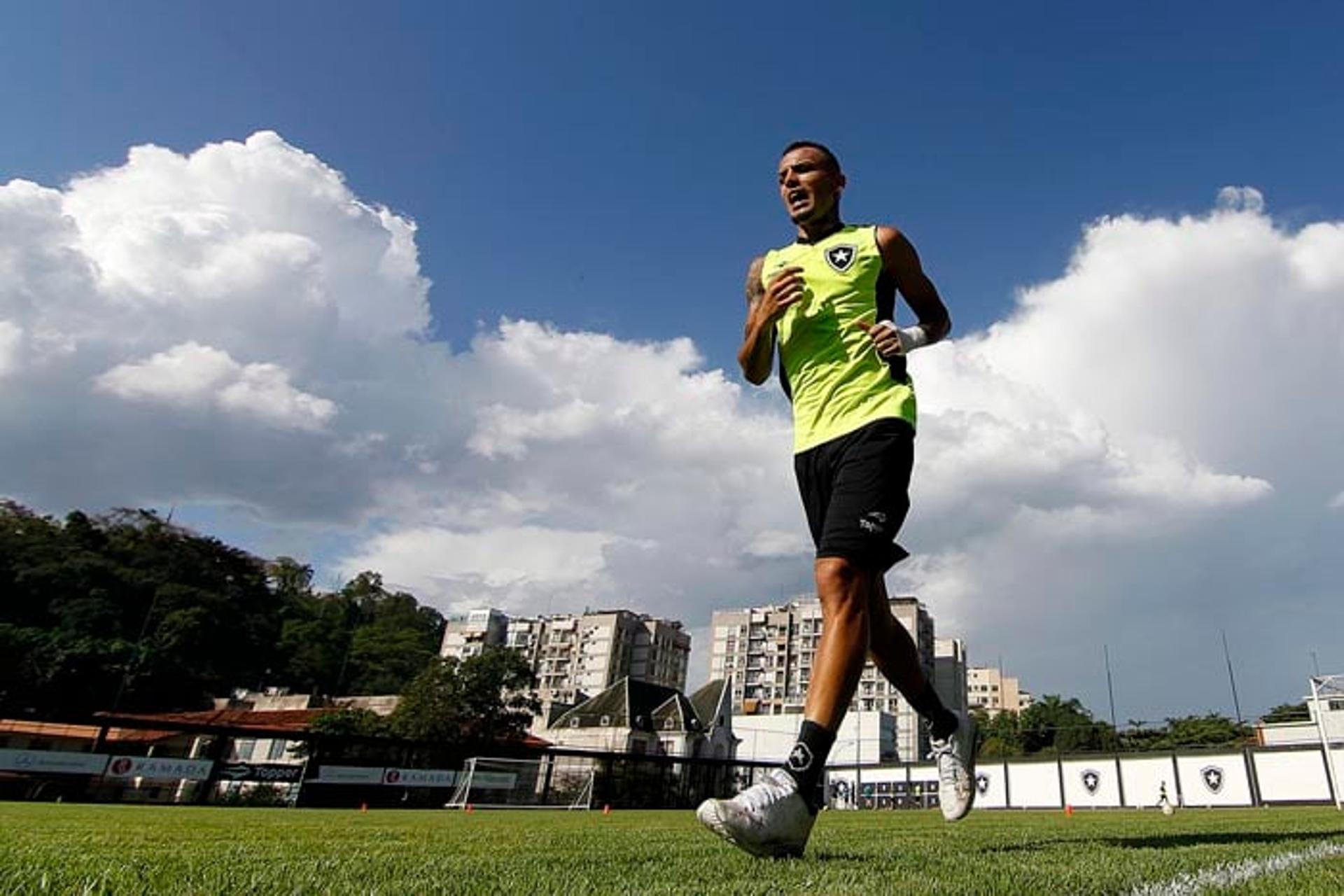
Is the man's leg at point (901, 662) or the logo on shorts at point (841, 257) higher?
the logo on shorts at point (841, 257)

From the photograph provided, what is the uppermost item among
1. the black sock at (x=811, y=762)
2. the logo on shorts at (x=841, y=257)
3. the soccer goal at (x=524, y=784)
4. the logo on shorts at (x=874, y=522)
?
the logo on shorts at (x=841, y=257)

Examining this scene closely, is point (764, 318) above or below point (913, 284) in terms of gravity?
below

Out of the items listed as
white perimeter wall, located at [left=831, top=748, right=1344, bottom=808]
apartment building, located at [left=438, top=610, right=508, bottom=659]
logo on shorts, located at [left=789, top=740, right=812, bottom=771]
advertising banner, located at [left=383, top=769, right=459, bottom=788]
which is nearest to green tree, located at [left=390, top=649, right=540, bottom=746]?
advertising banner, located at [left=383, top=769, right=459, bottom=788]

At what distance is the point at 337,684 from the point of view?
90625 mm

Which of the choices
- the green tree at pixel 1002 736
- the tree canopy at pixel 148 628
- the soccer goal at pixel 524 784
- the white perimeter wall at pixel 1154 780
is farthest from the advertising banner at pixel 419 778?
the green tree at pixel 1002 736

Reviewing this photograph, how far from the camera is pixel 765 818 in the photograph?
2.26 meters

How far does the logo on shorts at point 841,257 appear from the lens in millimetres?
3246

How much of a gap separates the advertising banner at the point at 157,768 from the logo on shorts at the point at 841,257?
29711mm

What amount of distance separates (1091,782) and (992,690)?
128145mm

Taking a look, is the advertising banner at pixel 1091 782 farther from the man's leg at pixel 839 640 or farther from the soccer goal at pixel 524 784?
the man's leg at pixel 839 640

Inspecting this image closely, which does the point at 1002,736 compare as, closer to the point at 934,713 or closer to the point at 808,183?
the point at 934,713

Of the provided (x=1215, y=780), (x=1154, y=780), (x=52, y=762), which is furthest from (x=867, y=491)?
(x=1154, y=780)

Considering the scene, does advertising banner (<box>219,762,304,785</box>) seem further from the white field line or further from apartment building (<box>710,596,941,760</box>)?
apartment building (<box>710,596,941,760</box>)

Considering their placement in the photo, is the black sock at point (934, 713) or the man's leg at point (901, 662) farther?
the black sock at point (934, 713)
